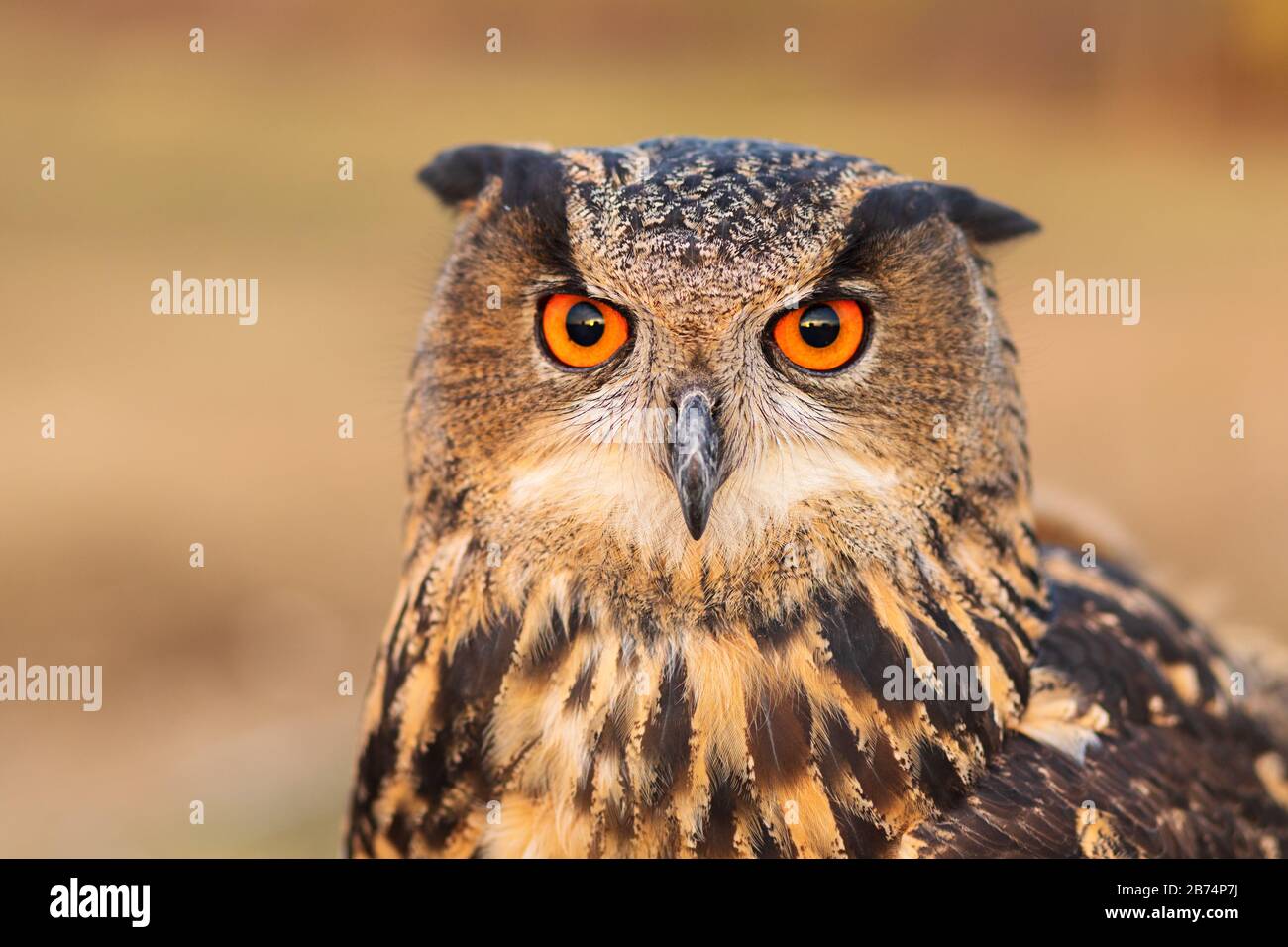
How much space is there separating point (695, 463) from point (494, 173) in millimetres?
527

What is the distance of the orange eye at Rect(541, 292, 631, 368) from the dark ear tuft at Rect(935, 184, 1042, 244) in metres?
0.44

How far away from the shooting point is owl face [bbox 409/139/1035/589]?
4.34 ft

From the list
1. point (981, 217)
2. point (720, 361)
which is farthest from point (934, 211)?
point (720, 361)

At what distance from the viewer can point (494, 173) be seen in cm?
156

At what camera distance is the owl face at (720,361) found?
1.32 m

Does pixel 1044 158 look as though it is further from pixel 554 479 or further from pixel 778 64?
pixel 554 479

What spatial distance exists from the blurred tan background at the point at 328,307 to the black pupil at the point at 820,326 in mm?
1567

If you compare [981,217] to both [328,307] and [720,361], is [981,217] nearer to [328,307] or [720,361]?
[720,361]

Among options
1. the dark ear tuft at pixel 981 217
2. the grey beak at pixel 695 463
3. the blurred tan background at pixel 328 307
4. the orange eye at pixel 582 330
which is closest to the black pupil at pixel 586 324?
the orange eye at pixel 582 330

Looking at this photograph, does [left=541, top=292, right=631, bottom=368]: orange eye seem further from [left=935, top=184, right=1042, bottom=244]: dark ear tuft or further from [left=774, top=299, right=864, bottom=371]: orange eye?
[left=935, top=184, right=1042, bottom=244]: dark ear tuft

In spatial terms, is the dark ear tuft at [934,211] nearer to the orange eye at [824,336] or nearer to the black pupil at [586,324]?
the orange eye at [824,336]

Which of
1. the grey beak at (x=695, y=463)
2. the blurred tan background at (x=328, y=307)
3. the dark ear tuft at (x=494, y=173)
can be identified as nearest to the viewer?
the grey beak at (x=695, y=463)
